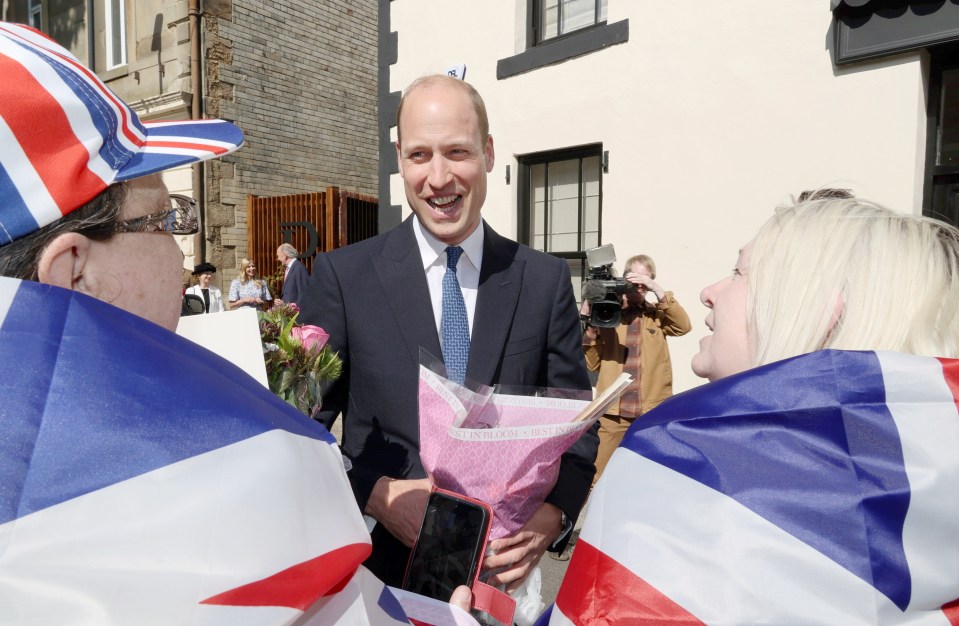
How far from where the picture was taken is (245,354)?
1.30 meters

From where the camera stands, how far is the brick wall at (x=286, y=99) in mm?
10641

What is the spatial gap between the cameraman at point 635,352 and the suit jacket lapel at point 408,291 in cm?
238

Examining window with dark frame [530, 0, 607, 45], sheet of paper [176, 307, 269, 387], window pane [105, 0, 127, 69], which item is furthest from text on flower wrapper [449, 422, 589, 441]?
window pane [105, 0, 127, 69]

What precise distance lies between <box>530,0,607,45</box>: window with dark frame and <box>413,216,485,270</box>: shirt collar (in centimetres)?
485

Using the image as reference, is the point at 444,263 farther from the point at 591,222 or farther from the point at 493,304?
the point at 591,222

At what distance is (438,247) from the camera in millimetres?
1912

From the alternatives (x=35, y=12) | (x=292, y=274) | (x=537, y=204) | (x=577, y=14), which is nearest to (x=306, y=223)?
(x=292, y=274)

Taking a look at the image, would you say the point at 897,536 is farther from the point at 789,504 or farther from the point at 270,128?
the point at 270,128

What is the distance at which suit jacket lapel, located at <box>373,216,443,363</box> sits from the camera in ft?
5.82

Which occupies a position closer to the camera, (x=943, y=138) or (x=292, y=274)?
(x=943, y=138)

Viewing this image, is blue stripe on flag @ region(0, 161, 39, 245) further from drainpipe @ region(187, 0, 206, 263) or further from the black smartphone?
drainpipe @ region(187, 0, 206, 263)

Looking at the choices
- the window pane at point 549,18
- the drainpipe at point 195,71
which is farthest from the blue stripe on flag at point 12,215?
the drainpipe at point 195,71

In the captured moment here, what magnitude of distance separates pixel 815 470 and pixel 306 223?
1037 centimetres

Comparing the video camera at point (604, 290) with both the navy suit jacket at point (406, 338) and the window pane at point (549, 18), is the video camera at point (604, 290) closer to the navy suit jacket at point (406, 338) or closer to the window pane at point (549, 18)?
the navy suit jacket at point (406, 338)
